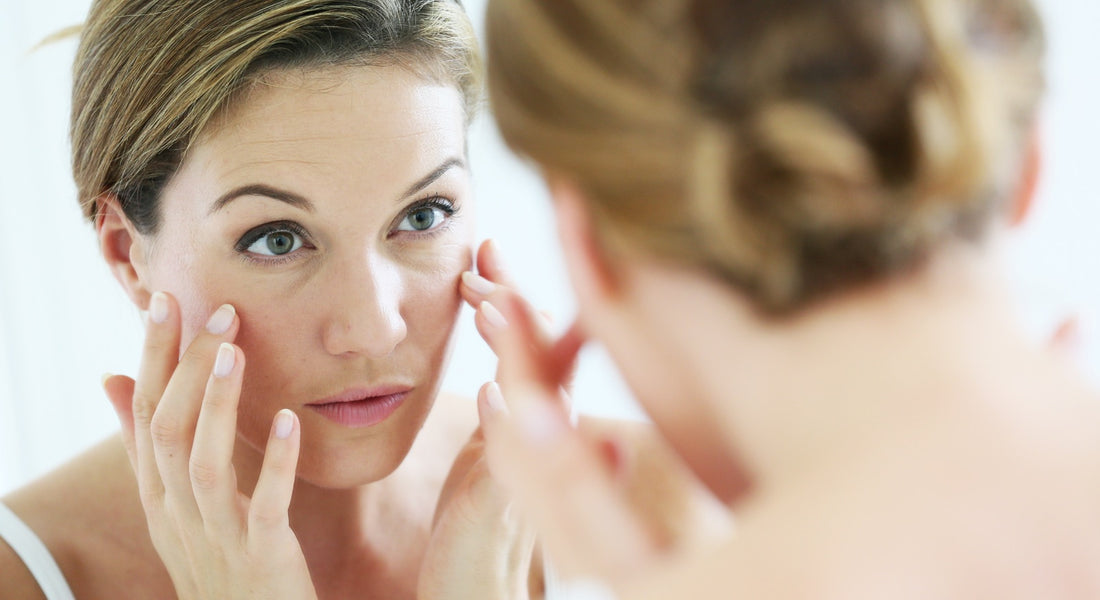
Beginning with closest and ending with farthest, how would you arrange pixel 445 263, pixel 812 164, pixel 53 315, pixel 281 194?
pixel 812 164, pixel 281 194, pixel 445 263, pixel 53 315

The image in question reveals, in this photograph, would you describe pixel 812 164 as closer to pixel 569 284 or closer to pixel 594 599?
pixel 569 284

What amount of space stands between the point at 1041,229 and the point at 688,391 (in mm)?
1053

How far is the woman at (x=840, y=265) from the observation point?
582 mm

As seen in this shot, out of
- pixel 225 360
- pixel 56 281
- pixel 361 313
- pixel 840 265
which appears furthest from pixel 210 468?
pixel 56 281

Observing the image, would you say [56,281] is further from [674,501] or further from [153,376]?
[674,501]

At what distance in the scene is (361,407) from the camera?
3.86ft

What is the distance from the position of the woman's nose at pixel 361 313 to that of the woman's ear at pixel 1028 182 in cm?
64

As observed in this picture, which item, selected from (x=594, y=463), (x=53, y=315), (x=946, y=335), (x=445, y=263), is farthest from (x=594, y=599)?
(x=53, y=315)

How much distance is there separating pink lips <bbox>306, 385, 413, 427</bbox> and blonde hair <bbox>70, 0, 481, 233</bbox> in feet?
0.94

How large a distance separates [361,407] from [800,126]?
727mm

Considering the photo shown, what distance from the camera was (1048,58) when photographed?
2.21ft

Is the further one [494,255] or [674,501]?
[494,255]

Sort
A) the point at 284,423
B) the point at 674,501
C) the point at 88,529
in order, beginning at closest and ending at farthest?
the point at 674,501
the point at 284,423
the point at 88,529

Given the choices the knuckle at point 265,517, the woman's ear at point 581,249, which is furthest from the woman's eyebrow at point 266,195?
the woman's ear at point 581,249
